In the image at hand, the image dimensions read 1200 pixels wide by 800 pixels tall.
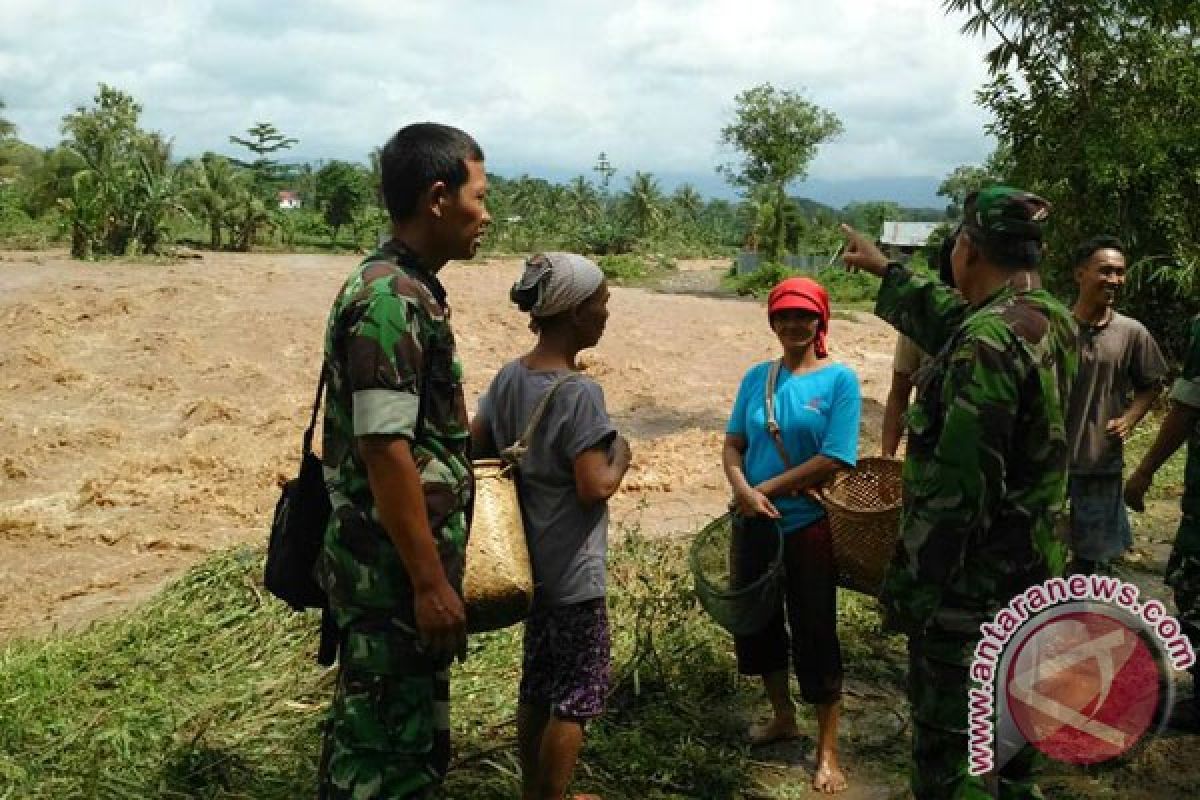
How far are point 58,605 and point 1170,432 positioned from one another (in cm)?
548

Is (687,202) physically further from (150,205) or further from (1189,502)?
(1189,502)

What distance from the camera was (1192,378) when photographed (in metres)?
3.69

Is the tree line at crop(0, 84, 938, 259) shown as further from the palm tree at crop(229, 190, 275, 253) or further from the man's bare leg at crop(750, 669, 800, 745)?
the man's bare leg at crop(750, 669, 800, 745)

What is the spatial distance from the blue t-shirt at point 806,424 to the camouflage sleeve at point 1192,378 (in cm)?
137

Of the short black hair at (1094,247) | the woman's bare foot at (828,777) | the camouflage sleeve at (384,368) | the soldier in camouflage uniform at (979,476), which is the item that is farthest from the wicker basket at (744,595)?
the short black hair at (1094,247)

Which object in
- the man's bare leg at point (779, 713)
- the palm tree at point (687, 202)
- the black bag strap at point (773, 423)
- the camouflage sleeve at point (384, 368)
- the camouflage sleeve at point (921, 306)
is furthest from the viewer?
the palm tree at point (687, 202)

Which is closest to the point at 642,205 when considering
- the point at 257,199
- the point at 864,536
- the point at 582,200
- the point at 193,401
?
the point at 582,200

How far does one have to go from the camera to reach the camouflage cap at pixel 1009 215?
226cm

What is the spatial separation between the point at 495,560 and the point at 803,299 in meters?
1.34

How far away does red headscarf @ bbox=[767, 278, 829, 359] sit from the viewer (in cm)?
316

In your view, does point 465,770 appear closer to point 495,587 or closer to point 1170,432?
point 495,587

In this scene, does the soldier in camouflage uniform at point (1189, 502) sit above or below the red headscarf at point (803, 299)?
below

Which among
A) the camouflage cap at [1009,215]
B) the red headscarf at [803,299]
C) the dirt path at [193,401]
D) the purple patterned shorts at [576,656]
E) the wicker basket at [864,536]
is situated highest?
the camouflage cap at [1009,215]

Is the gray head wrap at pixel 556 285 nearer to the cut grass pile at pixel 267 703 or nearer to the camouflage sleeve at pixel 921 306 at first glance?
the camouflage sleeve at pixel 921 306
